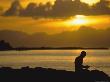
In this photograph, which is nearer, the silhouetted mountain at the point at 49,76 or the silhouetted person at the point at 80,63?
the silhouetted person at the point at 80,63

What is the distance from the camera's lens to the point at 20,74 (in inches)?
1046

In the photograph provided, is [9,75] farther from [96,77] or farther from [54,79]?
[96,77]

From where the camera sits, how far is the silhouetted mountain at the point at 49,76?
26.1 meters

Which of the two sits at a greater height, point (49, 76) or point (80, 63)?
point (80, 63)

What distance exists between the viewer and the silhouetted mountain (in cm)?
2611

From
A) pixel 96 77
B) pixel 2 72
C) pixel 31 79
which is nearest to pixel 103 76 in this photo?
pixel 96 77

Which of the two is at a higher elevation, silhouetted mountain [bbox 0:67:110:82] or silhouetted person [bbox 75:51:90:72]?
silhouetted person [bbox 75:51:90:72]

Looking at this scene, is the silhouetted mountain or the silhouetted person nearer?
the silhouetted person

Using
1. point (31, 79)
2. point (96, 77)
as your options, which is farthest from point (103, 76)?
point (31, 79)

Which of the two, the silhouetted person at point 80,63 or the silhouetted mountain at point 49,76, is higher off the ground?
the silhouetted person at point 80,63

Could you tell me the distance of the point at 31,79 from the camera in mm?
26125

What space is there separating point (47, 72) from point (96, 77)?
2.91 m

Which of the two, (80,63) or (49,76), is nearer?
(80,63)

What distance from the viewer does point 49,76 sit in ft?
86.3
